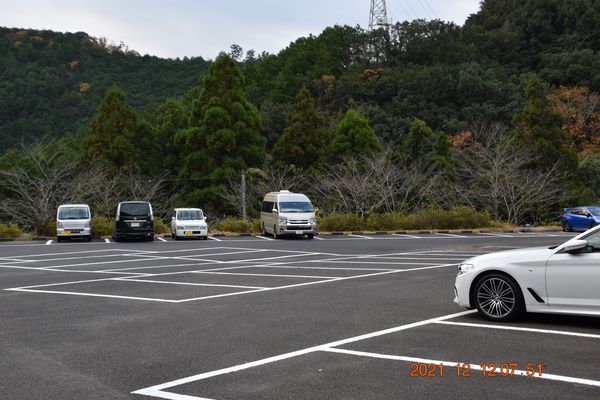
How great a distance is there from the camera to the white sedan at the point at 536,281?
802cm

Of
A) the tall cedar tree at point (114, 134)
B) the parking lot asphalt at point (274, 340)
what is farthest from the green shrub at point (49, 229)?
the parking lot asphalt at point (274, 340)

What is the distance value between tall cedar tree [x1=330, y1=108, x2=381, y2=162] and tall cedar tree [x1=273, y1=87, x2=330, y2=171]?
3.21 feet

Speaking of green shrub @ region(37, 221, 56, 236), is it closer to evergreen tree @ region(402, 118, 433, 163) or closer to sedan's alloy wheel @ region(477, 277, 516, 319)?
sedan's alloy wheel @ region(477, 277, 516, 319)

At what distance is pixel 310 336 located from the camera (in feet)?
26.3

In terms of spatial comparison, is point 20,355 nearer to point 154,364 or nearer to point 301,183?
point 154,364

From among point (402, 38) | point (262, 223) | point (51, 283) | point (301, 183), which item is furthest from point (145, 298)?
point (402, 38)

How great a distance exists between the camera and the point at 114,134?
49781 mm

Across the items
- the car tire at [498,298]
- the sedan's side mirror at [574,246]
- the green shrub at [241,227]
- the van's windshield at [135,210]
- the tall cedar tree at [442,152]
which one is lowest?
the car tire at [498,298]

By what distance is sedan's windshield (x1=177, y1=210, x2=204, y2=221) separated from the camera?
30966 millimetres

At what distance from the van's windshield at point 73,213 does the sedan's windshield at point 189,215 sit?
169 inches

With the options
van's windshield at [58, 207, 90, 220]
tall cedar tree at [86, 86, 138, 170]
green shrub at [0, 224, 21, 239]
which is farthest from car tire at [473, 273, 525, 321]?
tall cedar tree at [86, 86, 138, 170]

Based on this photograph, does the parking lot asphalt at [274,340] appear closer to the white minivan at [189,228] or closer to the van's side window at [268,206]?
the white minivan at [189,228]

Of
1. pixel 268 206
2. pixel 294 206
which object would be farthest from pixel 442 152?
pixel 294 206
